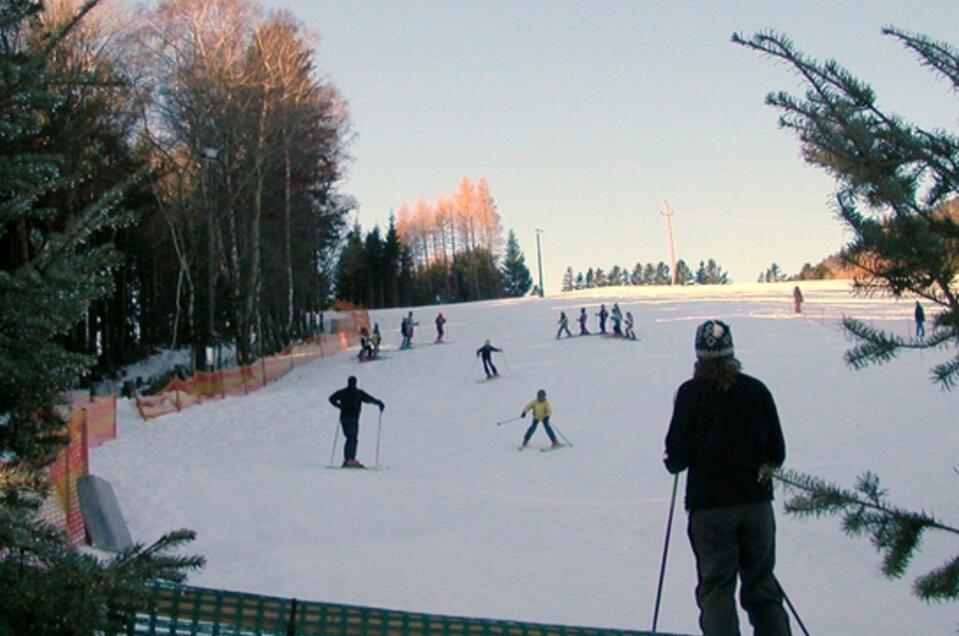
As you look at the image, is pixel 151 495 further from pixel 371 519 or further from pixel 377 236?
pixel 377 236

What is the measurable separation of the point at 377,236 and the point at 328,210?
47.0 meters

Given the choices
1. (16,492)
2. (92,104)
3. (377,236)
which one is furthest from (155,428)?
(377,236)

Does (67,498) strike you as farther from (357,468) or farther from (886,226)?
(886,226)

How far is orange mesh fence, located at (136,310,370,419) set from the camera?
25.2 meters

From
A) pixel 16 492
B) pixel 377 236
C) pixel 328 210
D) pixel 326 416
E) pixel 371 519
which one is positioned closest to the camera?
pixel 16 492

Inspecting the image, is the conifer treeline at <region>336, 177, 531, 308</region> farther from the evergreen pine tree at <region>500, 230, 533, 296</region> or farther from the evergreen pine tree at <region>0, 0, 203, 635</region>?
the evergreen pine tree at <region>0, 0, 203, 635</region>

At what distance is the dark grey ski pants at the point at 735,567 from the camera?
4.58 meters

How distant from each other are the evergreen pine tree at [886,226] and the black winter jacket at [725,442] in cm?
115

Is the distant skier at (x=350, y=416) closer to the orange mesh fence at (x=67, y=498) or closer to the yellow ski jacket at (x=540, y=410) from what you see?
the yellow ski jacket at (x=540, y=410)

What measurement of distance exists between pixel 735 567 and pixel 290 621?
80.8 inches

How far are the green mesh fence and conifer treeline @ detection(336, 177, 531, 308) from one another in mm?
82073

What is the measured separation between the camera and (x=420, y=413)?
25984mm

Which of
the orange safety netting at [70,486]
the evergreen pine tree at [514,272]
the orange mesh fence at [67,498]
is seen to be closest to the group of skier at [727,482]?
the orange safety netting at [70,486]

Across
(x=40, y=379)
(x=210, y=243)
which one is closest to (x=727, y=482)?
(x=40, y=379)
